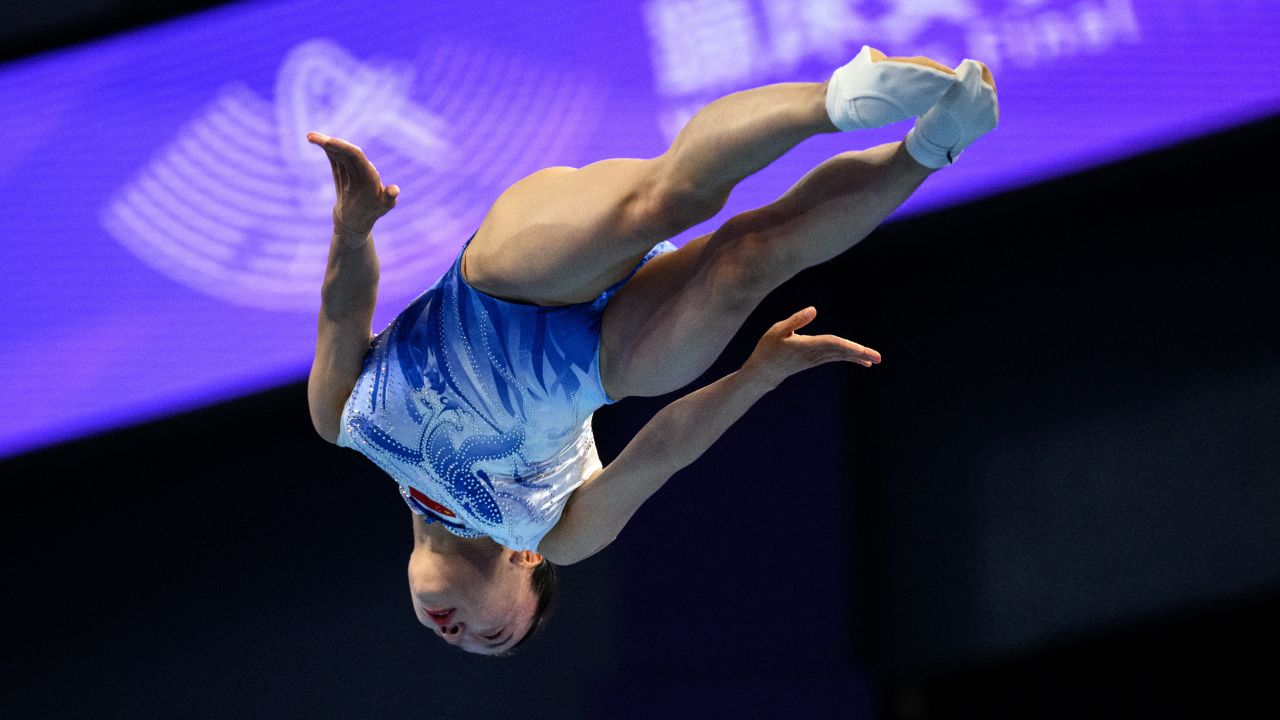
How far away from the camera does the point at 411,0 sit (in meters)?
3.42

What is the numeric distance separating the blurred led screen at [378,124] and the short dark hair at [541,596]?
967mm

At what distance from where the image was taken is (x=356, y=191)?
6.36ft

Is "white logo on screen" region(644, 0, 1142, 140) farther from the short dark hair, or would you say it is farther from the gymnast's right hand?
the gymnast's right hand

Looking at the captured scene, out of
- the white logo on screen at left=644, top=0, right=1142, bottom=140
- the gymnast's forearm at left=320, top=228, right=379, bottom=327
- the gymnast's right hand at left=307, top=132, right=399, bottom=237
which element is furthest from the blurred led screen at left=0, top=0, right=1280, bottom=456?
the gymnast's right hand at left=307, top=132, right=399, bottom=237

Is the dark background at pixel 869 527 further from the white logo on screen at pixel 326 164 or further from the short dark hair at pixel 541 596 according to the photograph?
the short dark hair at pixel 541 596

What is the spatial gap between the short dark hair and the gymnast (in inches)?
0.5

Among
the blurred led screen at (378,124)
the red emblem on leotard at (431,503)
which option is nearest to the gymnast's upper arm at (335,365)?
the red emblem on leotard at (431,503)

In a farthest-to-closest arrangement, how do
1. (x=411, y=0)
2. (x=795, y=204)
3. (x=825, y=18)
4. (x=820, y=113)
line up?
(x=411, y=0) < (x=825, y=18) < (x=795, y=204) < (x=820, y=113)

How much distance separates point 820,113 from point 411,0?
205 centimetres

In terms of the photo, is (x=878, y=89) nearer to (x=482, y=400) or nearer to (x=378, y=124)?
(x=482, y=400)

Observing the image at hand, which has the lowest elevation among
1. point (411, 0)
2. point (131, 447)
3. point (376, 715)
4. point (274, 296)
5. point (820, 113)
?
point (376, 715)

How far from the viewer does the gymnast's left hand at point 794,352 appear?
6.67 ft

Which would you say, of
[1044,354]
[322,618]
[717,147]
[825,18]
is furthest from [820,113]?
[322,618]

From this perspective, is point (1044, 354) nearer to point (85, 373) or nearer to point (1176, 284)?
point (1176, 284)
